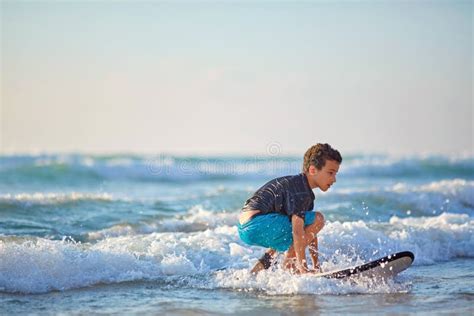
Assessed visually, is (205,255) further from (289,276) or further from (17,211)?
(17,211)

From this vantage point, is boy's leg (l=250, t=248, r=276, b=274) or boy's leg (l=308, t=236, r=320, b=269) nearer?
boy's leg (l=308, t=236, r=320, b=269)

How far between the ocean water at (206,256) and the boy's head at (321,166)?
903 millimetres

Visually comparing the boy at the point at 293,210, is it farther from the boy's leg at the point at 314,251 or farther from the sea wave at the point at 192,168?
the sea wave at the point at 192,168

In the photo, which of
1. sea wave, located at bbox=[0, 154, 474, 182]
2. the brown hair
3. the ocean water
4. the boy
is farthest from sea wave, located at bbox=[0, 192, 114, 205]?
sea wave, located at bbox=[0, 154, 474, 182]

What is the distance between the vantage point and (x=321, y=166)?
713 centimetres

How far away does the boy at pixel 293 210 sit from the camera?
7.05m

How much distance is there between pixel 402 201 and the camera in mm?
14453

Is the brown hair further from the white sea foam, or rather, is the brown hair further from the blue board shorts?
the white sea foam

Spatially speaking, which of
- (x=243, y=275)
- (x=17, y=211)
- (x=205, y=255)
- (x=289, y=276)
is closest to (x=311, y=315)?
(x=289, y=276)

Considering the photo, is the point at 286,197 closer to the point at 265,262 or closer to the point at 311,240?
the point at 311,240

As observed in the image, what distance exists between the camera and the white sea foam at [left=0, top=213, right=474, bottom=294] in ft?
24.1

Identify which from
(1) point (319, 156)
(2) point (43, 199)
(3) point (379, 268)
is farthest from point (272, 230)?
(2) point (43, 199)

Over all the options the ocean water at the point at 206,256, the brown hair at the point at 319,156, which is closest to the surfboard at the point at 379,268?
the ocean water at the point at 206,256

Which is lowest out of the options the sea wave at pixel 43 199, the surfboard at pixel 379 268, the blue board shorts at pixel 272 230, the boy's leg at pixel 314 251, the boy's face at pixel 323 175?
the surfboard at pixel 379 268
